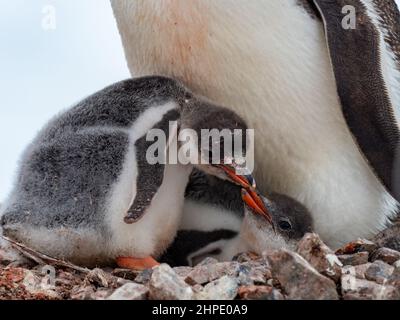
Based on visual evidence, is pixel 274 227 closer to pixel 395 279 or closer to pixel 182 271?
pixel 182 271

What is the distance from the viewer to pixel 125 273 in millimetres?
3566

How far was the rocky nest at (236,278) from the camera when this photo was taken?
2852 millimetres

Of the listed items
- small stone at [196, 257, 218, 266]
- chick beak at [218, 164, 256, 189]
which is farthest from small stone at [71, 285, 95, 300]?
chick beak at [218, 164, 256, 189]

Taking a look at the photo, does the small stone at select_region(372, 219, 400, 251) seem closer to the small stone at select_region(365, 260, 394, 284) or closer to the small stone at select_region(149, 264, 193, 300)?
the small stone at select_region(365, 260, 394, 284)

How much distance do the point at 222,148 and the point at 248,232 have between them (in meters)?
0.43

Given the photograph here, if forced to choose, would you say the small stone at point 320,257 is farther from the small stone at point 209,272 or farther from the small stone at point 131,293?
the small stone at point 131,293

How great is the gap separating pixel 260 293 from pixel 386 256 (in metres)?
0.89

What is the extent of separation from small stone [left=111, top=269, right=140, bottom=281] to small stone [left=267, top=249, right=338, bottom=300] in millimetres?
825

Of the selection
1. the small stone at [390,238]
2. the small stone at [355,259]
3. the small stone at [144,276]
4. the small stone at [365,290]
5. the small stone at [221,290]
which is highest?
the small stone at [221,290]

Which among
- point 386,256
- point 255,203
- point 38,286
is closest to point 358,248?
point 386,256

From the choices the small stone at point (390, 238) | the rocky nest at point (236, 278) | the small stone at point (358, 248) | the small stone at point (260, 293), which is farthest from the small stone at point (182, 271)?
the small stone at point (390, 238)

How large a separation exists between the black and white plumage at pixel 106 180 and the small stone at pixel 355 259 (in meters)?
0.68

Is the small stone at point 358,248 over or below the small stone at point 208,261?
below

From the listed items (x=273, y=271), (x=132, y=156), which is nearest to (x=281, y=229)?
(x=132, y=156)
